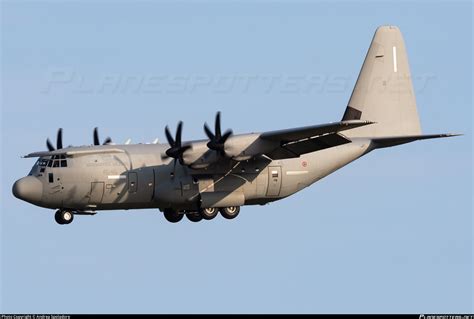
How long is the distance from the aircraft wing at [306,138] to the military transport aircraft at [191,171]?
3 centimetres

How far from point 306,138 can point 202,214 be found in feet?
14.6

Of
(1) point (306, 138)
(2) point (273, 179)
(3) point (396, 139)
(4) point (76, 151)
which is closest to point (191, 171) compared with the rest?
(2) point (273, 179)

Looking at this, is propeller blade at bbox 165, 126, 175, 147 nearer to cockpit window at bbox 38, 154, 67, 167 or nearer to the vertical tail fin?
cockpit window at bbox 38, 154, 67, 167

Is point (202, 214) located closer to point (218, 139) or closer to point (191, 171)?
point (191, 171)

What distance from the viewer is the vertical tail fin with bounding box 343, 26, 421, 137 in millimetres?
37344

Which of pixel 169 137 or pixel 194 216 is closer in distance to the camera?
pixel 169 137

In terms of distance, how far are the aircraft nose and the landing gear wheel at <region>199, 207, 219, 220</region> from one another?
5265 mm

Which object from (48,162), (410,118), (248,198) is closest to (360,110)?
(410,118)

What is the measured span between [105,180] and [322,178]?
788 centimetres

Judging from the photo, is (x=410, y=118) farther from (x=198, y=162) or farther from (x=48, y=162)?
(x=48, y=162)

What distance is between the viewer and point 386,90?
124 feet

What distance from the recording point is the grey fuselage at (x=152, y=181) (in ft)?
108

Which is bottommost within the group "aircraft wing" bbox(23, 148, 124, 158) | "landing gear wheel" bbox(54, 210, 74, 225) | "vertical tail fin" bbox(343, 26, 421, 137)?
"landing gear wheel" bbox(54, 210, 74, 225)

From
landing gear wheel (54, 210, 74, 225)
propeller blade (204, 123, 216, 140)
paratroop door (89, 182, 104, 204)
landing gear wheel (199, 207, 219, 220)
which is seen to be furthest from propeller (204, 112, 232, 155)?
landing gear wheel (54, 210, 74, 225)
